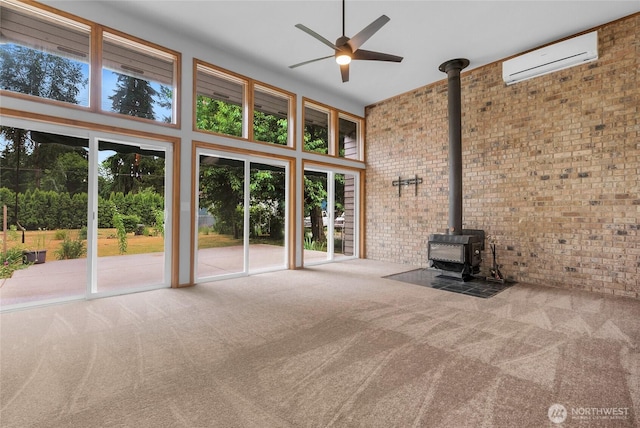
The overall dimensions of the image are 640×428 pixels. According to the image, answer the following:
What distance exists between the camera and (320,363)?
2334mm

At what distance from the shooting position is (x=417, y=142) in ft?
21.7

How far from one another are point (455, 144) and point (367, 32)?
2.86 m

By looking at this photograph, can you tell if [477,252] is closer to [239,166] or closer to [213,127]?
[239,166]

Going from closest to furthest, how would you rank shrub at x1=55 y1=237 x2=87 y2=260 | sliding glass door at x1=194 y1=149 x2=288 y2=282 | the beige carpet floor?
the beige carpet floor → shrub at x1=55 y1=237 x2=87 y2=260 → sliding glass door at x1=194 y1=149 x2=288 y2=282

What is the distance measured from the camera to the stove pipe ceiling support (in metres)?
5.39

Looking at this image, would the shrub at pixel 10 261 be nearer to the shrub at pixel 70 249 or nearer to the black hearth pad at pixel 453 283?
the shrub at pixel 70 249

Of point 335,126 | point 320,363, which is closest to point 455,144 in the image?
point 335,126

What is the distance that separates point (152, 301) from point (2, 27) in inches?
144

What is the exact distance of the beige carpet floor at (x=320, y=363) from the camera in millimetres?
1756

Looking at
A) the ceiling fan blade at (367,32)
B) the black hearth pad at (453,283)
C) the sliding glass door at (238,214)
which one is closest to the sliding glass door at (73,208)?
the sliding glass door at (238,214)

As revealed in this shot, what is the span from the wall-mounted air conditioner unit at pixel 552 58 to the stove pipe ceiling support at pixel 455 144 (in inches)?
29.1

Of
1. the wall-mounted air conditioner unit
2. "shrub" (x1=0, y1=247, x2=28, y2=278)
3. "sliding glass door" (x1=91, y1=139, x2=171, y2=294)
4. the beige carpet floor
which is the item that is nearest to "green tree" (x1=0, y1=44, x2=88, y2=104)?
"sliding glass door" (x1=91, y1=139, x2=171, y2=294)

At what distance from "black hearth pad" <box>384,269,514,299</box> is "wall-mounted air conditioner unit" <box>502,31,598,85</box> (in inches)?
132

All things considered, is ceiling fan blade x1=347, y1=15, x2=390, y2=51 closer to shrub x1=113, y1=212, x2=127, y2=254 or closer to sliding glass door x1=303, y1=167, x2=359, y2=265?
sliding glass door x1=303, y1=167, x2=359, y2=265
